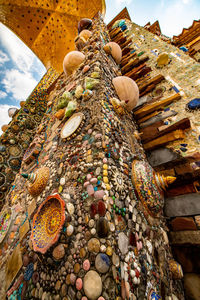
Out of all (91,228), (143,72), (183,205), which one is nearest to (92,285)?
(91,228)

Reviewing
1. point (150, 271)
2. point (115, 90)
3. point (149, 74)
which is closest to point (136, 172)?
point (150, 271)

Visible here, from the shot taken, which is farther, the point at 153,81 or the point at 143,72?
the point at 143,72

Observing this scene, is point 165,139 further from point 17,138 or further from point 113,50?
point 17,138

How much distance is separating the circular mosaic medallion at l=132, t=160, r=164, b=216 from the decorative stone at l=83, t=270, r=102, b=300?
2.12ft

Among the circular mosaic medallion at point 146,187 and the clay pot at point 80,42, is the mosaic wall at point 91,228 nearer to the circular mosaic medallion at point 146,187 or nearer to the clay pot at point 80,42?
the circular mosaic medallion at point 146,187

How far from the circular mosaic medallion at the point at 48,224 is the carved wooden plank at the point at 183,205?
122 cm

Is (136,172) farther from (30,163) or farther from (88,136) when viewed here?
(30,163)

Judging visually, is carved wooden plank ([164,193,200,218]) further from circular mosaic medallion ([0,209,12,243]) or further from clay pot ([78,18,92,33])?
clay pot ([78,18,92,33])

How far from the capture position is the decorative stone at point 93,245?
2.37 ft

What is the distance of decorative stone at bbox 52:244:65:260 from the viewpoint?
2.62 ft

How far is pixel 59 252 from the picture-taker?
31.6 inches

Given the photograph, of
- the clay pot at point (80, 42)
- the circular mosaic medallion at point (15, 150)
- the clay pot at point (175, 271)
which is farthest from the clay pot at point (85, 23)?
the clay pot at point (175, 271)

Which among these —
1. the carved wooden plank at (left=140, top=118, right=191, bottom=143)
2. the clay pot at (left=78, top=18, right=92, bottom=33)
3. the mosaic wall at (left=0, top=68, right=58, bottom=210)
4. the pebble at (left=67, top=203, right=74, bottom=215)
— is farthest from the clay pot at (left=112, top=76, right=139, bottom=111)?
the clay pot at (left=78, top=18, right=92, bottom=33)

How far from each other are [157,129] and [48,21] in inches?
208
